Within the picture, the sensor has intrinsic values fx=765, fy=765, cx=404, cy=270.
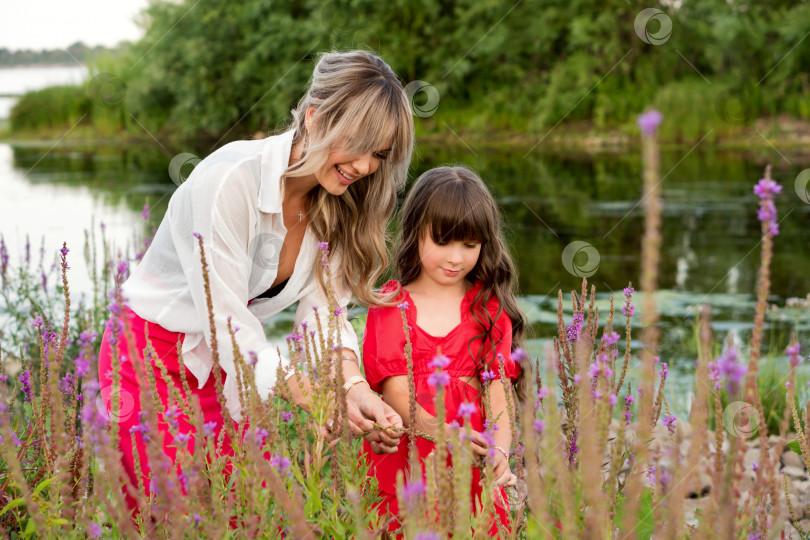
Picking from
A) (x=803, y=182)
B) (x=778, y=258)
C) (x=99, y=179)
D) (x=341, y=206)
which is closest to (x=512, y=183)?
(x=803, y=182)

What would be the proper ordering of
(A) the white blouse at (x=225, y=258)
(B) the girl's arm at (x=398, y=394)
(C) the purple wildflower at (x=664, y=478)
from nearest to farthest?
(C) the purple wildflower at (x=664, y=478), (A) the white blouse at (x=225, y=258), (B) the girl's arm at (x=398, y=394)

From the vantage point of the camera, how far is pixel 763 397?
4234 mm

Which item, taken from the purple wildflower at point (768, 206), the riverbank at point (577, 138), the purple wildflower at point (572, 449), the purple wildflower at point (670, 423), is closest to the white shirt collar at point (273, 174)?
the purple wildflower at point (572, 449)

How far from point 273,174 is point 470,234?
2.43ft

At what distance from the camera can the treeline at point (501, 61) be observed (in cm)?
2241

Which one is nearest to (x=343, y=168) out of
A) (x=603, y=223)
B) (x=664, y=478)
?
(x=664, y=478)

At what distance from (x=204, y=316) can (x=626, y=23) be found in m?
27.1

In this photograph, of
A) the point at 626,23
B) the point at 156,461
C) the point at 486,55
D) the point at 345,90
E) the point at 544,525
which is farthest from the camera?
the point at 486,55

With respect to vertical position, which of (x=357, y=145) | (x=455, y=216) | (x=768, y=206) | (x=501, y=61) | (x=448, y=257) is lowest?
(x=448, y=257)

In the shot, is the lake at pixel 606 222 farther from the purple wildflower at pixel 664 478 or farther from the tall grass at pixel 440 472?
the purple wildflower at pixel 664 478

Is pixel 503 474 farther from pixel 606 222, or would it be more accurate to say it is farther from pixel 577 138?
pixel 577 138

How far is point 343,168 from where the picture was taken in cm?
260

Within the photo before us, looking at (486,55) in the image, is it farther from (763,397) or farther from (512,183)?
(763,397)

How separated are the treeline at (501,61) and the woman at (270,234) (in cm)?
2083
